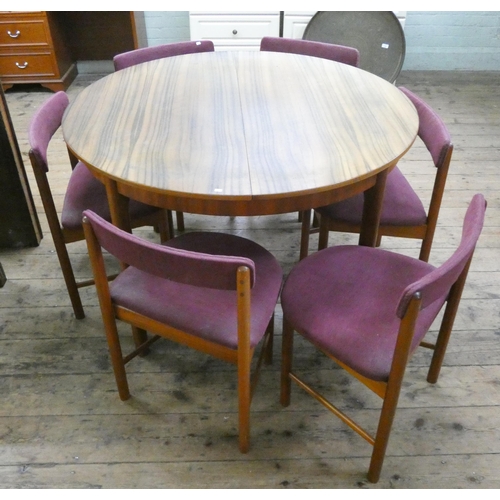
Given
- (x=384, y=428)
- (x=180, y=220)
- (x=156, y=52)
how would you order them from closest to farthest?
(x=384, y=428) < (x=156, y=52) < (x=180, y=220)

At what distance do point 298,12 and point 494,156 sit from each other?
158 centimetres

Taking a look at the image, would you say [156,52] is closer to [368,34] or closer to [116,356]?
[116,356]

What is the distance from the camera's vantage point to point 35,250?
217 centimetres

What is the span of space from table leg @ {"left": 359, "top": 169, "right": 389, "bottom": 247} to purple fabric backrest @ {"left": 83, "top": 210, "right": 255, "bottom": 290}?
0.57 meters

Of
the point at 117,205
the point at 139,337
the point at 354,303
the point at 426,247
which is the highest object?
the point at 117,205

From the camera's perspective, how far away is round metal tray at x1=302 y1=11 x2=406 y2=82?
3.25 meters

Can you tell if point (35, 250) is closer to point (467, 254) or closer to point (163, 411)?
point (163, 411)

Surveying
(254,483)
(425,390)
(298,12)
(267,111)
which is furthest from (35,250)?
(298,12)

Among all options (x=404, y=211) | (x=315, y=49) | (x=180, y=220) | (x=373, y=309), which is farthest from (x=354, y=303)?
(x=315, y=49)

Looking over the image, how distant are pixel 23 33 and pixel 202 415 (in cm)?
311

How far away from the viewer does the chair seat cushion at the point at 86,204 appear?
1.60 metres

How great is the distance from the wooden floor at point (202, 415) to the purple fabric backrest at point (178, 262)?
0.67 m

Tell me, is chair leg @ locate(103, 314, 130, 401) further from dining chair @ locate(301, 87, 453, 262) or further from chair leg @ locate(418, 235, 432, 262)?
chair leg @ locate(418, 235, 432, 262)

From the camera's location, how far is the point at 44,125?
5.05 ft
